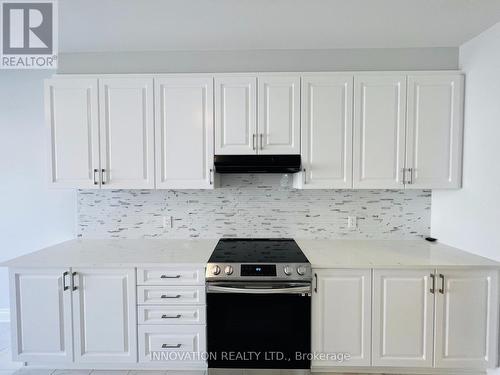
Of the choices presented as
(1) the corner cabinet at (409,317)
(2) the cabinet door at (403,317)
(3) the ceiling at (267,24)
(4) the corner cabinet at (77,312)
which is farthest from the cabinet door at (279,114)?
(4) the corner cabinet at (77,312)

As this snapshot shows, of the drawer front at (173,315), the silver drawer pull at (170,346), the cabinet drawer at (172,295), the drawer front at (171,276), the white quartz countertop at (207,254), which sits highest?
the white quartz countertop at (207,254)

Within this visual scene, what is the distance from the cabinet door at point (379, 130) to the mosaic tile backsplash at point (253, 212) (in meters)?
0.35

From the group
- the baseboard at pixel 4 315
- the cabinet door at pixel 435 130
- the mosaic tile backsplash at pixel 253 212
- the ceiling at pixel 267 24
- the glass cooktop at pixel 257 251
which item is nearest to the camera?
the ceiling at pixel 267 24

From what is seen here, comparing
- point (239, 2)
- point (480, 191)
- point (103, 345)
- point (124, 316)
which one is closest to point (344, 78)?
point (239, 2)

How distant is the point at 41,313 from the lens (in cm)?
196

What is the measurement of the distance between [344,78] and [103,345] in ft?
8.93

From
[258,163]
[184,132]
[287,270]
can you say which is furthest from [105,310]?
[258,163]

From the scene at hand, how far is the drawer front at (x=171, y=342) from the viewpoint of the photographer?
76.9 inches

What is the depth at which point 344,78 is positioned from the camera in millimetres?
2156

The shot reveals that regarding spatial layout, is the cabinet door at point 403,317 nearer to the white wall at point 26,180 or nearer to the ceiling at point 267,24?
the ceiling at point 267,24

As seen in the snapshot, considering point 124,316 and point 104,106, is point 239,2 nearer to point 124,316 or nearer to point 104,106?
point 104,106

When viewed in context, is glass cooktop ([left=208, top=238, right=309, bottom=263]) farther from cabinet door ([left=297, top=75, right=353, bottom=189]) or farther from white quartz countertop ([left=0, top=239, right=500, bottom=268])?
cabinet door ([left=297, top=75, right=353, bottom=189])

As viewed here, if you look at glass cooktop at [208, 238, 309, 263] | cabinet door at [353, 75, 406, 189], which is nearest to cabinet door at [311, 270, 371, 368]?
glass cooktop at [208, 238, 309, 263]

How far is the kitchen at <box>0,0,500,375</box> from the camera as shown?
189 centimetres
